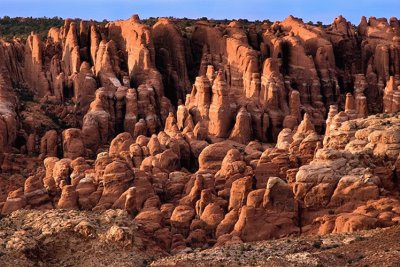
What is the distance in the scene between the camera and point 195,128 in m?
81.5

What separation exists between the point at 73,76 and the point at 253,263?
5363cm

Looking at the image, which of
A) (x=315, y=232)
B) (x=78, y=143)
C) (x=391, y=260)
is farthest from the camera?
(x=78, y=143)

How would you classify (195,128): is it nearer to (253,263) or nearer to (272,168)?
(272,168)

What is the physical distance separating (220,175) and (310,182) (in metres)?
7.53

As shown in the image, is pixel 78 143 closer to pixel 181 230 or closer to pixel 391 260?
pixel 181 230

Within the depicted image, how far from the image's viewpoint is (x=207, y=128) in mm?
83562

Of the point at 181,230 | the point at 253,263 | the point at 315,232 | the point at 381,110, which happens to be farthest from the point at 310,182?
the point at 381,110

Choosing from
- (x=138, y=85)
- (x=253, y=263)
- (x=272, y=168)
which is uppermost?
(x=138, y=85)

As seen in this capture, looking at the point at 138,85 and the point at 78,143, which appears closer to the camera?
the point at 78,143

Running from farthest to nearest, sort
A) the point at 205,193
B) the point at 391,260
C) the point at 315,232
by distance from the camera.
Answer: the point at 205,193 → the point at 315,232 → the point at 391,260

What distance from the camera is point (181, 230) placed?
177 feet

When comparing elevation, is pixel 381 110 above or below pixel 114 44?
below

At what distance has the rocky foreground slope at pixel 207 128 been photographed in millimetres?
53844

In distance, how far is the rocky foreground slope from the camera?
53.8m
